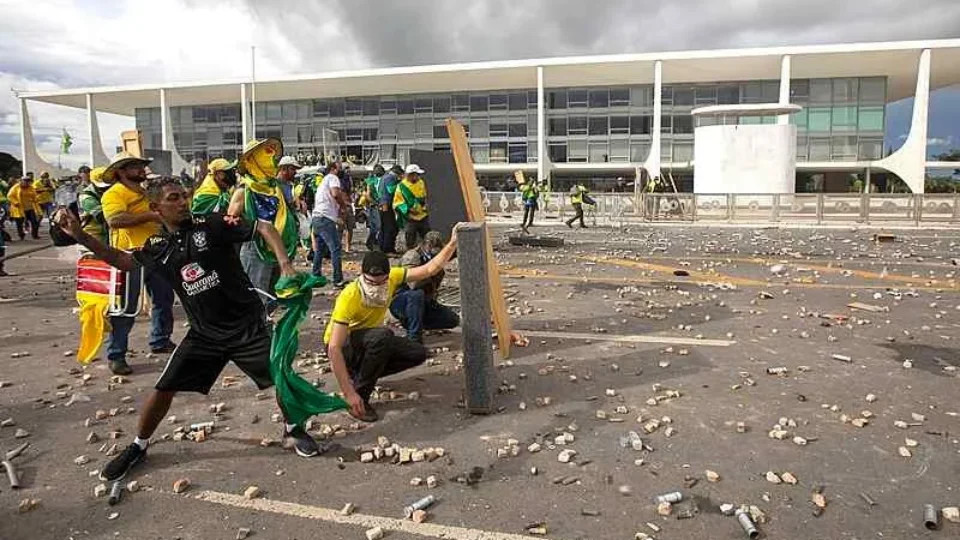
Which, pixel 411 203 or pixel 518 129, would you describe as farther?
pixel 518 129

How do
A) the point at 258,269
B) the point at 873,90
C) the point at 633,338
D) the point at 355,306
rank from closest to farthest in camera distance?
the point at 355,306 → the point at 258,269 → the point at 633,338 → the point at 873,90

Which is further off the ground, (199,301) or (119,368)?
(199,301)

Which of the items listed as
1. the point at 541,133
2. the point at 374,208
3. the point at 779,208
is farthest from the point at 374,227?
the point at 541,133

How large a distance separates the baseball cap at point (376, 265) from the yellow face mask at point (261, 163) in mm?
2185

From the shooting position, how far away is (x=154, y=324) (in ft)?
20.9

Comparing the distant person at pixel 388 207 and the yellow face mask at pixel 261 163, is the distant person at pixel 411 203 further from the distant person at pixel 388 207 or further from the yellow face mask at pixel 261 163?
the yellow face mask at pixel 261 163

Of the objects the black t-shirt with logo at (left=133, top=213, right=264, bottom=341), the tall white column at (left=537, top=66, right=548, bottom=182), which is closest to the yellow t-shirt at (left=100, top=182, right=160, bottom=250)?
the black t-shirt with logo at (left=133, top=213, right=264, bottom=341)

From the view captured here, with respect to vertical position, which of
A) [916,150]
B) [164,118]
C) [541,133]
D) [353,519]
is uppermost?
[164,118]

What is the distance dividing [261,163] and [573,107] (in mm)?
46829

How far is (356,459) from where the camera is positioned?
158 inches

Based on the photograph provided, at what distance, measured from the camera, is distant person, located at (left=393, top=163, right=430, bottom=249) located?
35.2 ft

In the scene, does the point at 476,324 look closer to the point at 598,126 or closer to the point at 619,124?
the point at 619,124

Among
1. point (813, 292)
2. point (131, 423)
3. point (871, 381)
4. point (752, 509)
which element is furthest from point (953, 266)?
point (131, 423)

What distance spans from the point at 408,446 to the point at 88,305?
9.43ft
